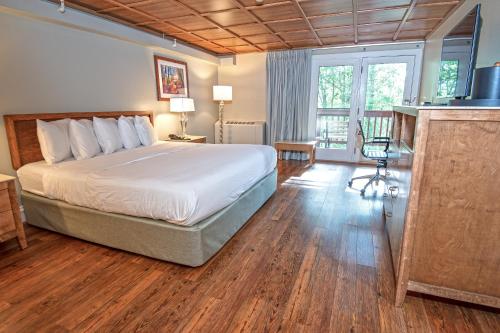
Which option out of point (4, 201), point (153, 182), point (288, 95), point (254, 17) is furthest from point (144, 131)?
point (288, 95)

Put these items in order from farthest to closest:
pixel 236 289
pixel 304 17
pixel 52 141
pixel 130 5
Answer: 1. pixel 304 17
2. pixel 130 5
3. pixel 52 141
4. pixel 236 289

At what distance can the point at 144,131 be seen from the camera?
11.9ft

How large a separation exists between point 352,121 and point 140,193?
15.3ft

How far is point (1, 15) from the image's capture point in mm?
2473

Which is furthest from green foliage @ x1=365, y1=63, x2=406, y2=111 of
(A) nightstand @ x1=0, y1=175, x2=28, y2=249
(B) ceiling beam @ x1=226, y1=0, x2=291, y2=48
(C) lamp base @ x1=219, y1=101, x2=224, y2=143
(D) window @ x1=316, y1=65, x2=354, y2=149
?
(A) nightstand @ x1=0, y1=175, x2=28, y2=249

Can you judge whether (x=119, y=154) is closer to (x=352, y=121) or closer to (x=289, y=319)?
(x=289, y=319)

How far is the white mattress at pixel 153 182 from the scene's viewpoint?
72.7 inches

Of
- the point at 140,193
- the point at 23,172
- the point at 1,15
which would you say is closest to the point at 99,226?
the point at 140,193

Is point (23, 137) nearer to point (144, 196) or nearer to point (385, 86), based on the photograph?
point (144, 196)

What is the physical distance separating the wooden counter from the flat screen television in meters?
1.24

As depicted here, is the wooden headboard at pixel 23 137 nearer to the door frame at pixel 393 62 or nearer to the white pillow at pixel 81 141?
the white pillow at pixel 81 141

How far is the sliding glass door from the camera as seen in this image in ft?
16.4

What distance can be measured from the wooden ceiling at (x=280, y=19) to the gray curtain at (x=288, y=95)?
56 centimetres

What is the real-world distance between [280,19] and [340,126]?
2.72 metres
